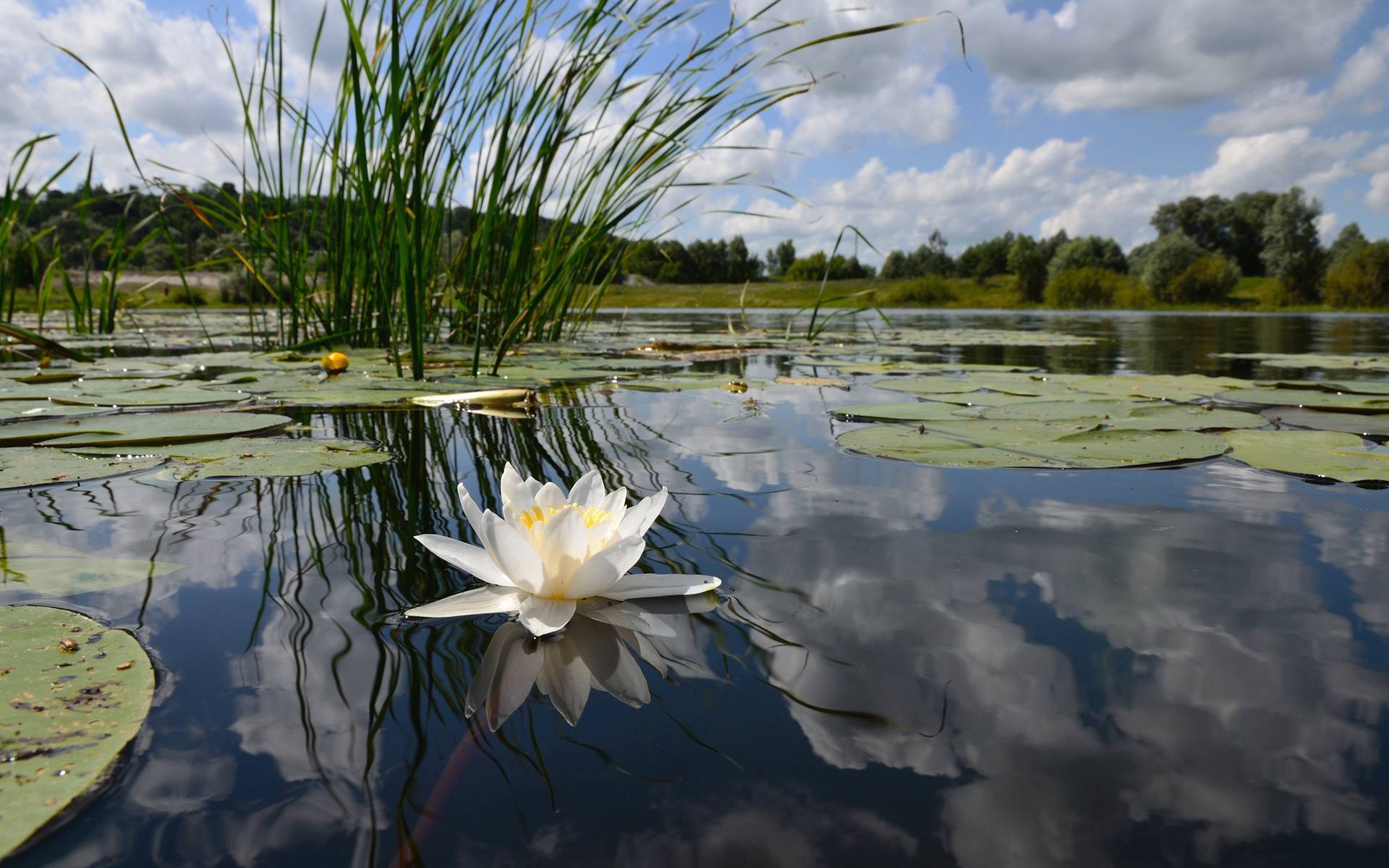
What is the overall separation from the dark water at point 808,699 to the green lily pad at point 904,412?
0.66 metres

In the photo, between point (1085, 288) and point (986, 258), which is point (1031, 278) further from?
point (986, 258)

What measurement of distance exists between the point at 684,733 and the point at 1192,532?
72 centimetres

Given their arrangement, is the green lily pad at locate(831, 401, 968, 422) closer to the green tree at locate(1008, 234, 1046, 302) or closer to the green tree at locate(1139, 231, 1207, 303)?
the green tree at locate(1139, 231, 1207, 303)

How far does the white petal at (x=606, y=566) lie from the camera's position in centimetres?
62

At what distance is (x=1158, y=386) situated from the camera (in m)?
2.20

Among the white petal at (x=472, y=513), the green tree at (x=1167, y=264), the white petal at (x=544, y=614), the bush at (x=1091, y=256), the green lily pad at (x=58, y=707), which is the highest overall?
the bush at (x=1091, y=256)

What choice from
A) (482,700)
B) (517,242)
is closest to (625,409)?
(517,242)

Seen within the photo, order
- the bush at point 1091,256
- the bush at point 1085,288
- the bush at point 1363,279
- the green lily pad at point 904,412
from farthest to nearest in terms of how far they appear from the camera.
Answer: the bush at point 1091,256 < the bush at point 1085,288 < the bush at point 1363,279 < the green lily pad at point 904,412

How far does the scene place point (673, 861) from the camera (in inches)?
14.5

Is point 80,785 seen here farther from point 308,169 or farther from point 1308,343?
point 1308,343

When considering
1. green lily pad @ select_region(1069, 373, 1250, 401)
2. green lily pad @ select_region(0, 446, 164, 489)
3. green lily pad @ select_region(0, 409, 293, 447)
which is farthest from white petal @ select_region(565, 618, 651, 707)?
green lily pad @ select_region(1069, 373, 1250, 401)

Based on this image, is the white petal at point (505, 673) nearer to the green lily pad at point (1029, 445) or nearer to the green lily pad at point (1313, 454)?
the green lily pad at point (1029, 445)

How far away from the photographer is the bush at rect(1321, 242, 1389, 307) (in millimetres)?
19125

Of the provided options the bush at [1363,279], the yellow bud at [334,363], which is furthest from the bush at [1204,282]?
the yellow bud at [334,363]
